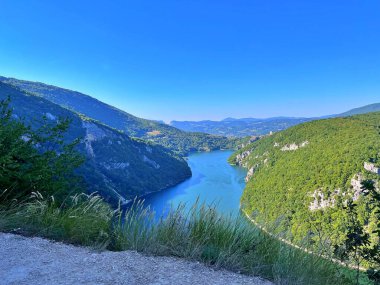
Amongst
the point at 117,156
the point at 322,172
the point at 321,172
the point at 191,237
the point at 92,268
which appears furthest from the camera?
the point at 117,156

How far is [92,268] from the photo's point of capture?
2768 mm

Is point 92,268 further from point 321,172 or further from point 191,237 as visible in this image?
point 321,172

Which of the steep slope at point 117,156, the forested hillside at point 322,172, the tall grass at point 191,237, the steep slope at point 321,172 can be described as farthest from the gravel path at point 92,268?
the steep slope at point 117,156

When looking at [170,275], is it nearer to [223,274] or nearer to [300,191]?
[223,274]

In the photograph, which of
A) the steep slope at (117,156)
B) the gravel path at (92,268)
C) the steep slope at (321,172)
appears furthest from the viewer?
the steep slope at (117,156)

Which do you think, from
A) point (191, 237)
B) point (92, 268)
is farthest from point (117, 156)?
point (92, 268)

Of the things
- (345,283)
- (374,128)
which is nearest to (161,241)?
(345,283)

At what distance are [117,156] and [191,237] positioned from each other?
106m

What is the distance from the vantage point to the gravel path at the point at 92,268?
8.34ft

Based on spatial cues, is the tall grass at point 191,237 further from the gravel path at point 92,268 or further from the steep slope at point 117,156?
the steep slope at point 117,156

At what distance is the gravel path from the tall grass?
7.6 inches

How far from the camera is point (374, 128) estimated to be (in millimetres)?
91312

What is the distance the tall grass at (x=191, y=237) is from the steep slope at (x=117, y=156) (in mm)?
80396

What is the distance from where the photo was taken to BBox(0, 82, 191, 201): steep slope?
3598 inches
